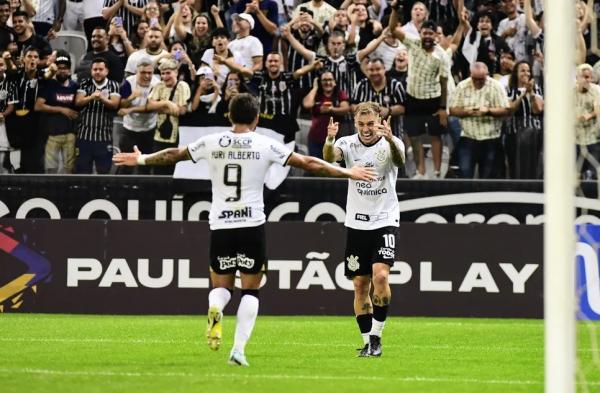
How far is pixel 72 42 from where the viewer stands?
21.0 m

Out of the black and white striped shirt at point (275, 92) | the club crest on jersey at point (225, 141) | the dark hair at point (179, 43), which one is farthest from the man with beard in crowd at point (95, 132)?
the club crest on jersey at point (225, 141)

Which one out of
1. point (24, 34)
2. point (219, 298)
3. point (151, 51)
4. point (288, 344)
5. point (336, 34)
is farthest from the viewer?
point (24, 34)

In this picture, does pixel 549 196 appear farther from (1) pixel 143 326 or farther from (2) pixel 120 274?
(2) pixel 120 274

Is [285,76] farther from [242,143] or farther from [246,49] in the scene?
[242,143]

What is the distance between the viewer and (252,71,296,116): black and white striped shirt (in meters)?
18.2

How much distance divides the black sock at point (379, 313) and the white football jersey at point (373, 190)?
2.56 ft

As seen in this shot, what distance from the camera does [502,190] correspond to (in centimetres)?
1827

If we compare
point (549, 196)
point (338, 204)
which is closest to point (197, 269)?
point (338, 204)

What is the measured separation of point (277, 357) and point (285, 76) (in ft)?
24.5

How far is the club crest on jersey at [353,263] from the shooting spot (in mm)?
12406

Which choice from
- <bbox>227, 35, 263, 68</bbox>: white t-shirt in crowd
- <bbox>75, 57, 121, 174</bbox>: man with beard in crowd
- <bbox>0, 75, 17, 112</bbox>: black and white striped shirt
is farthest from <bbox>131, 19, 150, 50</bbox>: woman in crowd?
<bbox>0, 75, 17, 112</bbox>: black and white striped shirt

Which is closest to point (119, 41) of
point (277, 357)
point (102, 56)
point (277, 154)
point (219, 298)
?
point (102, 56)

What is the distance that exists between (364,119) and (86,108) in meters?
7.01

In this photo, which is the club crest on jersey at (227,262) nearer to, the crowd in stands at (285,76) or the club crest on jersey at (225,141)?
the club crest on jersey at (225,141)
